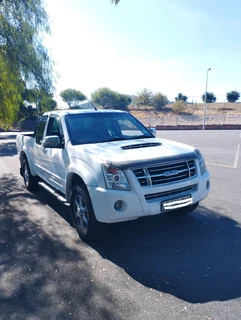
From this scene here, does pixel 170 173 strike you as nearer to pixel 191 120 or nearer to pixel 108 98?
pixel 191 120

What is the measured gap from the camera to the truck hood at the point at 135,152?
3.44 metres

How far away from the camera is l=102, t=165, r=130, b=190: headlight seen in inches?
133

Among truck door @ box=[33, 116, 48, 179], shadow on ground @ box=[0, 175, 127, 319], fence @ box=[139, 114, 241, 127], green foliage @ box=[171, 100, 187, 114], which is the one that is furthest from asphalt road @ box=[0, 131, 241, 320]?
green foliage @ box=[171, 100, 187, 114]

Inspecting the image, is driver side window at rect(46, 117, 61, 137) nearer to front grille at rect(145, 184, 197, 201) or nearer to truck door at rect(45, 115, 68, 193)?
truck door at rect(45, 115, 68, 193)

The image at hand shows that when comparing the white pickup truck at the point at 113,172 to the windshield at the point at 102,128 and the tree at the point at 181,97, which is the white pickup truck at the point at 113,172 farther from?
the tree at the point at 181,97

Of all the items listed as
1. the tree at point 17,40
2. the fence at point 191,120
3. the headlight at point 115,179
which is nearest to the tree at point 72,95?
the fence at point 191,120

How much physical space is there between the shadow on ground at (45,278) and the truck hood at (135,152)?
133 centimetres

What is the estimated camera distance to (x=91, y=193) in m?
3.51

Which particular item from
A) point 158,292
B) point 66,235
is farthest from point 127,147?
point 158,292

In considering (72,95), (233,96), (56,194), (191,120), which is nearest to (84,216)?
(56,194)

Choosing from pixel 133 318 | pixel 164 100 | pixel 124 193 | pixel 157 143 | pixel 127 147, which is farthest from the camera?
pixel 164 100

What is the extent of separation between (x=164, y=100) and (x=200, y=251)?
59.8 meters

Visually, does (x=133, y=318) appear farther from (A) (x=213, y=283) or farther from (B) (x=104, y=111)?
(B) (x=104, y=111)

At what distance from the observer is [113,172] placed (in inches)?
133
